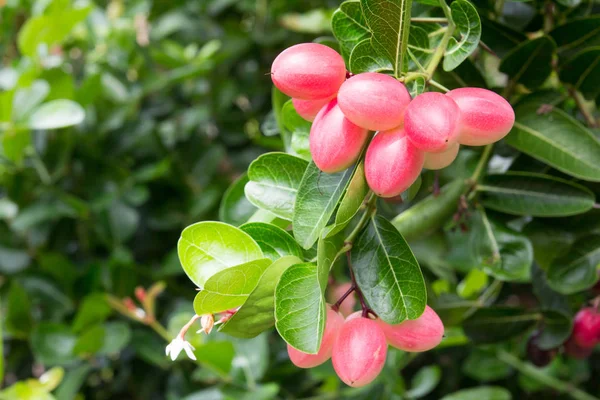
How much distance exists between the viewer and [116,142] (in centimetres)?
150

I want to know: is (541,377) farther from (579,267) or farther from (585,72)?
(585,72)

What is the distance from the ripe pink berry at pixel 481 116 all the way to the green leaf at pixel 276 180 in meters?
0.18

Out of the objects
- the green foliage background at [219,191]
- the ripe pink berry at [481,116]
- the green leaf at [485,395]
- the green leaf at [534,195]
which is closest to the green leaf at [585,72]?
the green foliage background at [219,191]

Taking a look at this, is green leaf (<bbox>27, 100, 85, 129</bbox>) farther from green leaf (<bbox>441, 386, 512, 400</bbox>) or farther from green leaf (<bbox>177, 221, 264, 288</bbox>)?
green leaf (<bbox>441, 386, 512, 400</bbox>)

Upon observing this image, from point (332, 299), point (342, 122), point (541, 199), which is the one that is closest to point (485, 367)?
point (332, 299)

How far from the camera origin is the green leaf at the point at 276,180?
624mm

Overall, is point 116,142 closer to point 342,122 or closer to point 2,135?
point 2,135

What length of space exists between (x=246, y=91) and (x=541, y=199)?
1127 millimetres

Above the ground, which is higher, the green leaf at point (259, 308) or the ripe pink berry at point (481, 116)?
the ripe pink berry at point (481, 116)

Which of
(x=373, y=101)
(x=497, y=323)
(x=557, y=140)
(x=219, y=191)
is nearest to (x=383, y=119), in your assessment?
(x=373, y=101)

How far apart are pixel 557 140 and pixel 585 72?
4.6 inches

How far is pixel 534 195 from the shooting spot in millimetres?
714

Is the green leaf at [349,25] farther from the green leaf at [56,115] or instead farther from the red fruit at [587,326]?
the green leaf at [56,115]

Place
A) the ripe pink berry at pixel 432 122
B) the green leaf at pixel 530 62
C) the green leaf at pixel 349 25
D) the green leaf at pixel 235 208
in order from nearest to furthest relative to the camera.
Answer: the ripe pink berry at pixel 432 122
the green leaf at pixel 349 25
the green leaf at pixel 530 62
the green leaf at pixel 235 208
